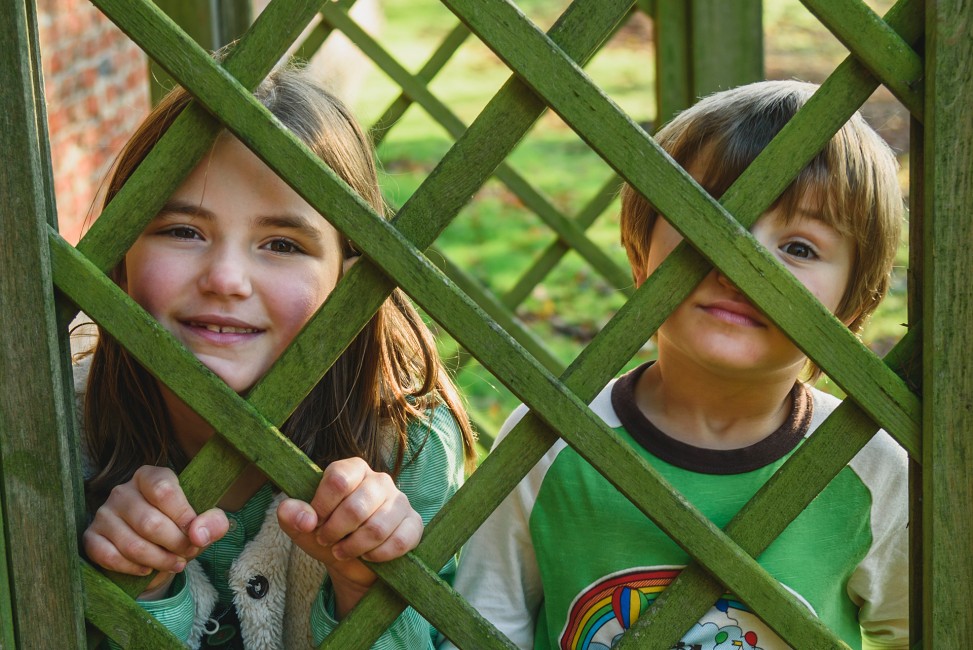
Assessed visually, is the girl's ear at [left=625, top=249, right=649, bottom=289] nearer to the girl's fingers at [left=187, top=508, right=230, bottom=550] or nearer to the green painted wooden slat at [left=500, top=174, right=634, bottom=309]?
the girl's fingers at [left=187, top=508, right=230, bottom=550]

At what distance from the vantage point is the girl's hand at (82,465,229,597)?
128 centimetres

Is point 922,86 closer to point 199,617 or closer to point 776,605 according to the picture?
point 776,605

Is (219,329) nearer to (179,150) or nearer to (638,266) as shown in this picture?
(179,150)

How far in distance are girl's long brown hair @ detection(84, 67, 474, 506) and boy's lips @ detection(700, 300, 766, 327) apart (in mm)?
524

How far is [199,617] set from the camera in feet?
5.40

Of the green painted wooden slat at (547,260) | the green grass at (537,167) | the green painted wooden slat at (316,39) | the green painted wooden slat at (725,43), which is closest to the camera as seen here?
the green painted wooden slat at (725,43)

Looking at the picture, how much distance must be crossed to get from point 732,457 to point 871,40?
65cm

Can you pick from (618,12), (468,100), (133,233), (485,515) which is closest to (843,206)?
(618,12)

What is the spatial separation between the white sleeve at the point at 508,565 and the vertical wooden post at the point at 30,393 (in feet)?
1.92

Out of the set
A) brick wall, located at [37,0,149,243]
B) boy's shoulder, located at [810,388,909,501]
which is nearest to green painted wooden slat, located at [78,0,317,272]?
boy's shoulder, located at [810,388,909,501]

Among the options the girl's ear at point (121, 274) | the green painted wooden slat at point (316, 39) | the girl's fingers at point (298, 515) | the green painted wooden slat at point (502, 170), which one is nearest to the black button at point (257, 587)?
the girl's fingers at point (298, 515)

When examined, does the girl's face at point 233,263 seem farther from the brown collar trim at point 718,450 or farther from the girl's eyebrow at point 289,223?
the brown collar trim at point 718,450

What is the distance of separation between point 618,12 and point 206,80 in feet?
1.46

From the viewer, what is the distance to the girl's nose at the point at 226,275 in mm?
1471
